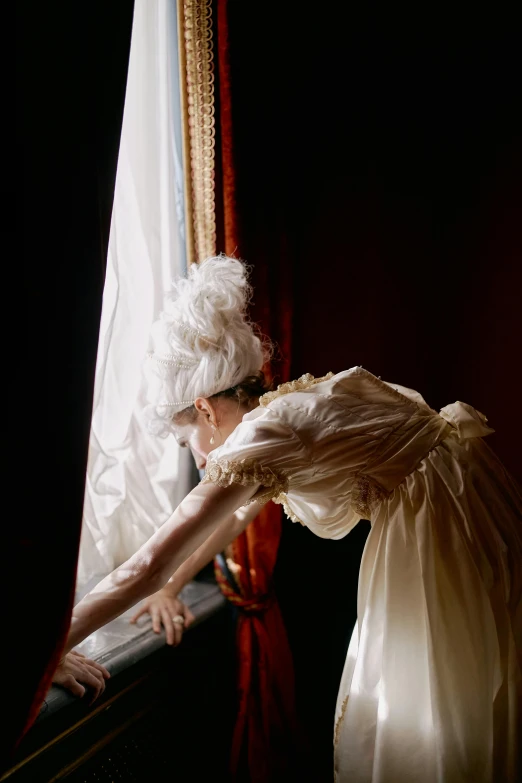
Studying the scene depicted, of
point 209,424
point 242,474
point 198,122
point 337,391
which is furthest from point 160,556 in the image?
point 198,122

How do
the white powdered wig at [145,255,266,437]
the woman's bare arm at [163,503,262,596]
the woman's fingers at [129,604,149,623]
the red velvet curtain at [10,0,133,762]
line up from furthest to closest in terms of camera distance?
the woman's bare arm at [163,503,262,596] < the woman's fingers at [129,604,149,623] < the white powdered wig at [145,255,266,437] < the red velvet curtain at [10,0,133,762]

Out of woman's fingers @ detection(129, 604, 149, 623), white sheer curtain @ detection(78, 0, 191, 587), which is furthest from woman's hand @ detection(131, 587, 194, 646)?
white sheer curtain @ detection(78, 0, 191, 587)

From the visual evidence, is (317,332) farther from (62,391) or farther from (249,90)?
(62,391)

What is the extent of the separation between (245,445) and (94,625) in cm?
41

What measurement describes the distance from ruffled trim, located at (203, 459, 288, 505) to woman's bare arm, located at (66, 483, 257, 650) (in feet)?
0.06

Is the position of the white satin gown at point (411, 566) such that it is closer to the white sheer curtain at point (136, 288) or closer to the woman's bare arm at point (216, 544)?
the woman's bare arm at point (216, 544)

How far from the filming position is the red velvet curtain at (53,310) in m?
0.84

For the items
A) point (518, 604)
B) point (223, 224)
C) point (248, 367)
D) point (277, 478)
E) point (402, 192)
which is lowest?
A: point (518, 604)

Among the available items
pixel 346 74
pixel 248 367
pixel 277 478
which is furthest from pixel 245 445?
pixel 346 74

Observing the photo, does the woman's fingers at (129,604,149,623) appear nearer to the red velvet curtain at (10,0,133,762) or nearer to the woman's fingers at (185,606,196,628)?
the woman's fingers at (185,606,196,628)

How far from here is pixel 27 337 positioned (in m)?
0.84

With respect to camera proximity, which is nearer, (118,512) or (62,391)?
(62,391)

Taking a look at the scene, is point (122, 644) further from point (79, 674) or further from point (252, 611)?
point (252, 611)

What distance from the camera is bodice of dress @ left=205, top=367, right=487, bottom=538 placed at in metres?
1.04
